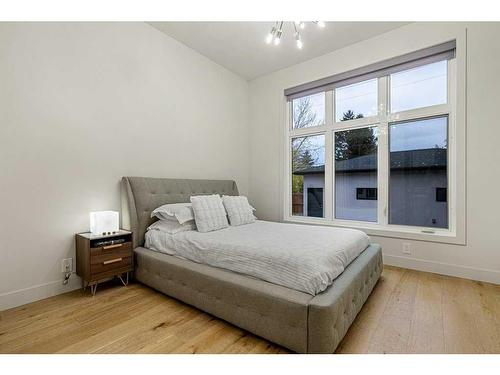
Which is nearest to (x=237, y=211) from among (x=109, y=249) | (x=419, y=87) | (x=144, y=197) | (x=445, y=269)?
(x=144, y=197)

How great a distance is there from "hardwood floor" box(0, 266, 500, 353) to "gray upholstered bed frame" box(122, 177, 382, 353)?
0.11 m

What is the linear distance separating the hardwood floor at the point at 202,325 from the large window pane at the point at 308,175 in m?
1.72

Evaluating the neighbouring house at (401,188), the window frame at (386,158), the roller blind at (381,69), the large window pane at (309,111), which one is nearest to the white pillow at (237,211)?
the window frame at (386,158)

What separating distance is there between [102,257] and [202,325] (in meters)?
1.18

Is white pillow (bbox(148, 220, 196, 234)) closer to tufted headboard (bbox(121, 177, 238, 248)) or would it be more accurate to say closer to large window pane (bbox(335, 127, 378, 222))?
tufted headboard (bbox(121, 177, 238, 248))

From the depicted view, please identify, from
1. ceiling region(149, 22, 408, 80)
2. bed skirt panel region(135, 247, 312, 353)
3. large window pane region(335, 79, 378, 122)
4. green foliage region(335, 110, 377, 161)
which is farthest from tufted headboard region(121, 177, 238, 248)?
large window pane region(335, 79, 378, 122)

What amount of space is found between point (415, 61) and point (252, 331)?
134 inches

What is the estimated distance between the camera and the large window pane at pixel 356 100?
126 inches

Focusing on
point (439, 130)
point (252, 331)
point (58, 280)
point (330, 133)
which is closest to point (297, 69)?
point (330, 133)

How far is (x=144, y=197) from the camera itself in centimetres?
260

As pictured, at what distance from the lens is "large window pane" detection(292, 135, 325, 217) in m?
3.67

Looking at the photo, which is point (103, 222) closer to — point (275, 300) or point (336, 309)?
point (275, 300)

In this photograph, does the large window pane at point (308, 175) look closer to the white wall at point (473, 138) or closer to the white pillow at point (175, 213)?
the white wall at point (473, 138)
